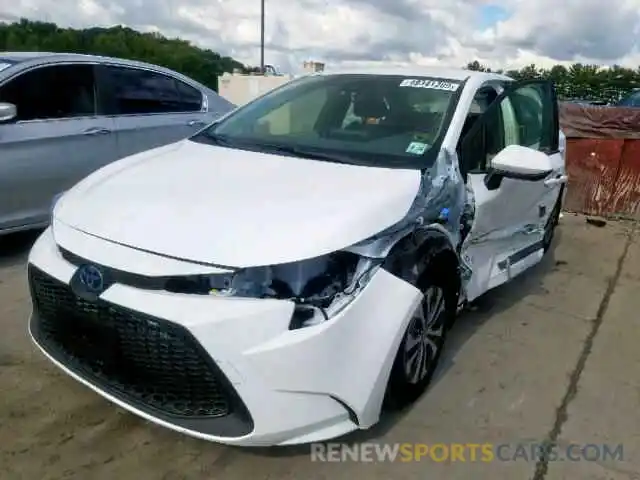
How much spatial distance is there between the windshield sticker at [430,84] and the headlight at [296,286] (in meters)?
1.71

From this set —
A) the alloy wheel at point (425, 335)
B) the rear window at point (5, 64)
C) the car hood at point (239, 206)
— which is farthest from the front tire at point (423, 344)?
the rear window at point (5, 64)

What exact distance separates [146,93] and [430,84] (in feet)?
9.59

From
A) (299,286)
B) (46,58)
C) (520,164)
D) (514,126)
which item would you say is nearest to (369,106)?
(520,164)

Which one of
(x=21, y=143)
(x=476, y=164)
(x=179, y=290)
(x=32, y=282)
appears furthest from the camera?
(x=21, y=143)

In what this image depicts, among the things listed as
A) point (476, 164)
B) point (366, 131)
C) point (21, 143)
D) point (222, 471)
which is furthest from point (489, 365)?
point (21, 143)

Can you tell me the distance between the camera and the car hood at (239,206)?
2234mm

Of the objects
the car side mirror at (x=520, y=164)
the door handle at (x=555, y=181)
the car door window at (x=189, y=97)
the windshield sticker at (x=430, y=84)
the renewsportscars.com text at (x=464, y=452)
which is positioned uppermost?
the windshield sticker at (x=430, y=84)

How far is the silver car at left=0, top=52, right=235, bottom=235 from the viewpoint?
4.51 metres

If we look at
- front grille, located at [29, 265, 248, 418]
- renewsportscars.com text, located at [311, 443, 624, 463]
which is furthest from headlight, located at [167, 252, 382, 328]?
renewsportscars.com text, located at [311, 443, 624, 463]

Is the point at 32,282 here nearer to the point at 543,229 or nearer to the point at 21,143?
the point at 21,143

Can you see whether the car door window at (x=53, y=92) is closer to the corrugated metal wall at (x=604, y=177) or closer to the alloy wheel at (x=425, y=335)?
the alloy wheel at (x=425, y=335)

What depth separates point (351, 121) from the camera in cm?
353

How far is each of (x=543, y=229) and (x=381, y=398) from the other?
2.71 meters

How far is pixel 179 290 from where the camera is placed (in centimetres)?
218
